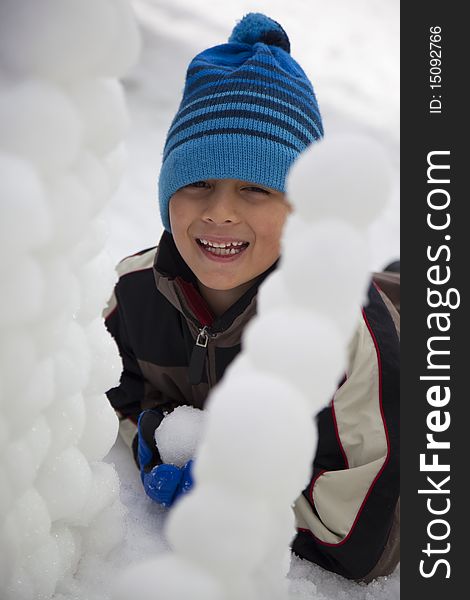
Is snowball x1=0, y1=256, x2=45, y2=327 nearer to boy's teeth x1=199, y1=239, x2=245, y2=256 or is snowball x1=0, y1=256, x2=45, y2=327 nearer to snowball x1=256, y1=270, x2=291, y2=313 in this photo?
snowball x1=256, y1=270, x2=291, y2=313

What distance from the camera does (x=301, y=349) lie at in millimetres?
466

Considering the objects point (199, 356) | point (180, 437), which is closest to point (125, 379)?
point (199, 356)

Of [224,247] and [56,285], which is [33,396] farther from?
[224,247]

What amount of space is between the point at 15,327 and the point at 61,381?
11 cm

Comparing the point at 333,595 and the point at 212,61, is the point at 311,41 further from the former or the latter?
the point at 333,595

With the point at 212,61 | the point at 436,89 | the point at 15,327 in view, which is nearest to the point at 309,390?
the point at 15,327

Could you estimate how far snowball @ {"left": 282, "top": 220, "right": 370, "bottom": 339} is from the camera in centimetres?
47

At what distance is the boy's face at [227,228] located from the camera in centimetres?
123

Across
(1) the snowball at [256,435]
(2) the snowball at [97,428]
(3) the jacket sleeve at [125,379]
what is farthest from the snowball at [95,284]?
(3) the jacket sleeve at [125,379]

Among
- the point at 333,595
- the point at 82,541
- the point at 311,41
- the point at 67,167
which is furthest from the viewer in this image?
the point at 311,41

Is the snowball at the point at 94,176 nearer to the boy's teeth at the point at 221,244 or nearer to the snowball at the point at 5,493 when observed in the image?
the snowball at the point at 5,493

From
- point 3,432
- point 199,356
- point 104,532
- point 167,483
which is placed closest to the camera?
point 3,432

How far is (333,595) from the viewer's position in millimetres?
1069

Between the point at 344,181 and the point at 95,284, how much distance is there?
0.37 meters
